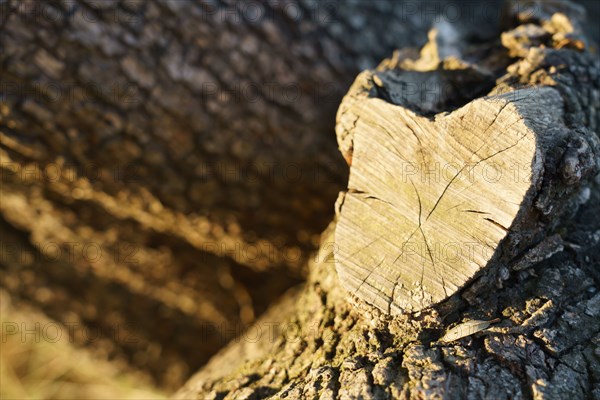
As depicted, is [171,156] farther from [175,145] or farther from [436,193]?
[436,193]

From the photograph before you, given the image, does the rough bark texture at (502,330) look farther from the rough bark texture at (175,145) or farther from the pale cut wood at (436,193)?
the rough bark texture at (175,145)

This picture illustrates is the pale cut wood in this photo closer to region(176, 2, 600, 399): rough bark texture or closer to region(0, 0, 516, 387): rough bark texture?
region(176, 2, 600, 399): rough bark texture

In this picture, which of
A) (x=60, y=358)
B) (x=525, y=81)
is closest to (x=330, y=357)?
(x=525, y=81)

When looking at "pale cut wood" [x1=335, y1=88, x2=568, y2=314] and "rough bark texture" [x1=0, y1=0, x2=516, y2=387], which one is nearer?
"pale cut wood" [x1=335, y1=88, x2=568, y2=314]

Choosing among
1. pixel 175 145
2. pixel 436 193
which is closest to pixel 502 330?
pixel 436 193

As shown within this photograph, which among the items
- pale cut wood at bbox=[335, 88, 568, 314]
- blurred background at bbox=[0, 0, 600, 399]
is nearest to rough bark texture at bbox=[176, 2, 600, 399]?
pale cut wood at bbox=[335, 88, 568, 314]

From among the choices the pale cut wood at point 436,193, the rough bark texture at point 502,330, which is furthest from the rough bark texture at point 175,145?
the pale cut wood at point 436,193
